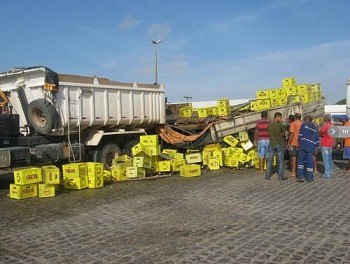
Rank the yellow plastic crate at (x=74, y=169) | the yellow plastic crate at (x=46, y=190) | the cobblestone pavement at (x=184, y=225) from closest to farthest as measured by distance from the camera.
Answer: the cobblestone pavement at (x=184, y=225) → the yellow plastic crate at (x=46, y=190) → the yellow plastic crate at (x=74, y=169)

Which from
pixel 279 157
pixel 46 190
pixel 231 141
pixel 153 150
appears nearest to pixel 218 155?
pixel 231 141

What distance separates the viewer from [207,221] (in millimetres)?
7051

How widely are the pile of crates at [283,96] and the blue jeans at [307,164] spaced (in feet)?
13.6

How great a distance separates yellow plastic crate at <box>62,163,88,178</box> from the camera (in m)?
10.5

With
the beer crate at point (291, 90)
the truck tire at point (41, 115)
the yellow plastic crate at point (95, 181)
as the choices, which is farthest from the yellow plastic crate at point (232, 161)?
the truck tire at point (41, 115)

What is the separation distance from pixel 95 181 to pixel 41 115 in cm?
277

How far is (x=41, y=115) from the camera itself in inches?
475

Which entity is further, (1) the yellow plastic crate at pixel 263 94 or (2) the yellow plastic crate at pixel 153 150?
(1) the yellow plastic crate at pixel 263 94

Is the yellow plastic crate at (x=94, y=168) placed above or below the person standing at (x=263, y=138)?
below

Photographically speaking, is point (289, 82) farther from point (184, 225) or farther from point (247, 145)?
point (184, 225)

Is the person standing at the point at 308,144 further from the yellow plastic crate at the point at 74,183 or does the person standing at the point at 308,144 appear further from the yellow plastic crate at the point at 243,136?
the yellow plastic crate at the point at 74,183

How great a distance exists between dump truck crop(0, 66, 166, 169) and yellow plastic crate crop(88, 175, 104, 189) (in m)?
1.75

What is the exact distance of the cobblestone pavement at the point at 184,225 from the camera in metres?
5.41

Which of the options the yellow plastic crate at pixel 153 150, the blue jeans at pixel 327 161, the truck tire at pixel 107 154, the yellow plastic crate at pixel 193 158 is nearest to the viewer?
the blue jeans at pixel 327 161
